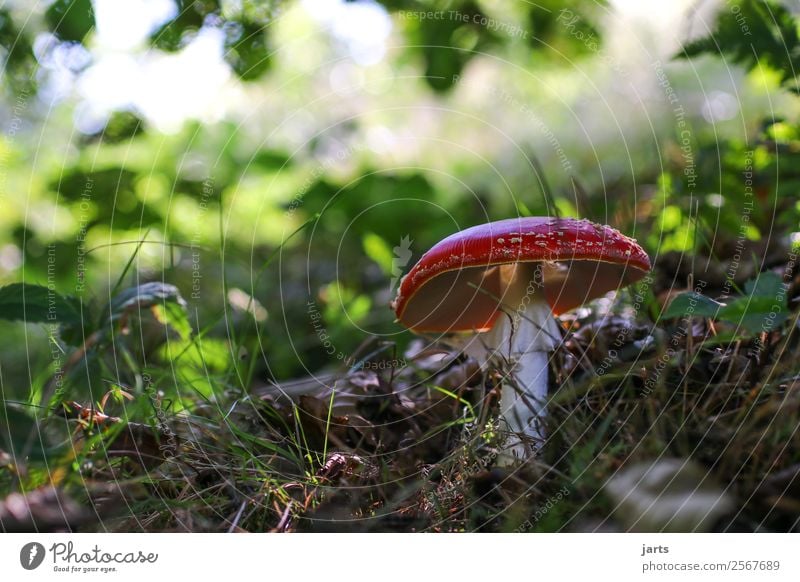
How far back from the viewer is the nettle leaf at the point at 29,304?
1117 mm

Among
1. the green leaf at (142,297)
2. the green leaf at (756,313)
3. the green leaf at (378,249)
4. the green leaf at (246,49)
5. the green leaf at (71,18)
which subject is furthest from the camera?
the green leaf at (378,249)

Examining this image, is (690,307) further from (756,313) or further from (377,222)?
(377,222)

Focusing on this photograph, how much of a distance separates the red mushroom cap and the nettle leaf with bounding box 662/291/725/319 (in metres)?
0.10

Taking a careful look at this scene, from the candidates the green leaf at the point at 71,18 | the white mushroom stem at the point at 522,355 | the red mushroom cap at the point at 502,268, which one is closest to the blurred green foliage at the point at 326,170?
the green leaf at the point at 71,18

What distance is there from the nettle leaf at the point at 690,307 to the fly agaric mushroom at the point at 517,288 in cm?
10

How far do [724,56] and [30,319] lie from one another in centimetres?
158

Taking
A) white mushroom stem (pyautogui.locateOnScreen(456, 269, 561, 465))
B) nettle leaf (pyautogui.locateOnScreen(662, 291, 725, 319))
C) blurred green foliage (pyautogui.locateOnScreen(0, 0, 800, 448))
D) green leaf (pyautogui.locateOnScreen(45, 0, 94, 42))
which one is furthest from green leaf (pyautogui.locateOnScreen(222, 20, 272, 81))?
nettle leaf (pyautogui.locateOnScreen(662, 291, 725, 319))

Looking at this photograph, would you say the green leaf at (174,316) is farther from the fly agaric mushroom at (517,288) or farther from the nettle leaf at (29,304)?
the fly agaric mushroom at (517,288)

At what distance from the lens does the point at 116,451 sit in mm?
1197

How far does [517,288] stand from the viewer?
4.24 feet

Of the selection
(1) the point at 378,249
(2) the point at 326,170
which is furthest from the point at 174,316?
(2) the point at 326,170

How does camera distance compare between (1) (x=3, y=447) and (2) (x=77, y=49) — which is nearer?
(1) (x=3, y=447)
